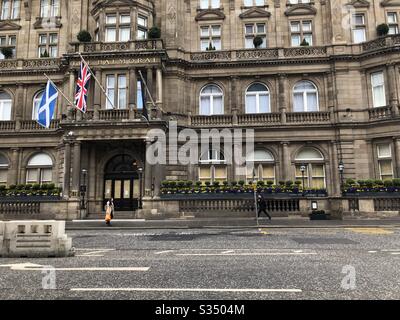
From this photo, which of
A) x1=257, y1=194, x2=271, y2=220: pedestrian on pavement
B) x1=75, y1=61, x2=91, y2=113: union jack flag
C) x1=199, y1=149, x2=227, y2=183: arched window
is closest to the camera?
x1=257, y1=194, x2=271, y2=220: pedestrian on pavement

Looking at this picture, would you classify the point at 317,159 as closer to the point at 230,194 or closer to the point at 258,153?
the point at 258,153

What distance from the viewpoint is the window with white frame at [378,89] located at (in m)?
26.9

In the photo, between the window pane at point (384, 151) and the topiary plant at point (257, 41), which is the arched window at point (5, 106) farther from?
the window pane at point (384, 151)

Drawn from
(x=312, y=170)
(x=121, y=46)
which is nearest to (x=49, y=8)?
(x=121, y=46)

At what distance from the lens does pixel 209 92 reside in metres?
29.3

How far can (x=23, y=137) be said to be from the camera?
30.1 m

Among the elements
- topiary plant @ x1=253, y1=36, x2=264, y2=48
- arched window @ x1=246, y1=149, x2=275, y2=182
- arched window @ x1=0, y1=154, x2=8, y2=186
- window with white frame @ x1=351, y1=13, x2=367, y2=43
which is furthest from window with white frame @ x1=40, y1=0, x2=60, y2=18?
window with white frame @ x1=351, y1=13, x2=367, y2=43

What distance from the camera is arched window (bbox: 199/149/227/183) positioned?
27844 mm

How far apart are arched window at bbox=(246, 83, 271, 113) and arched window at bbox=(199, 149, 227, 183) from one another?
5068 mm

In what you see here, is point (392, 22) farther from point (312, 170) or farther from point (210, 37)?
point (210, 37)

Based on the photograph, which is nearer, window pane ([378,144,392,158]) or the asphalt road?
the asphalt road

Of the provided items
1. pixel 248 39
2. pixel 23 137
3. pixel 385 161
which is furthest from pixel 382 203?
pixel 23 137

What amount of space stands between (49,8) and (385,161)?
114 ft

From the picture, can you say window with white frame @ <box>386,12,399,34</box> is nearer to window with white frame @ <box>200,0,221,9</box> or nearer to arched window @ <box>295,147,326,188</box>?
arched window @ <box>295,147,326,188</box>
